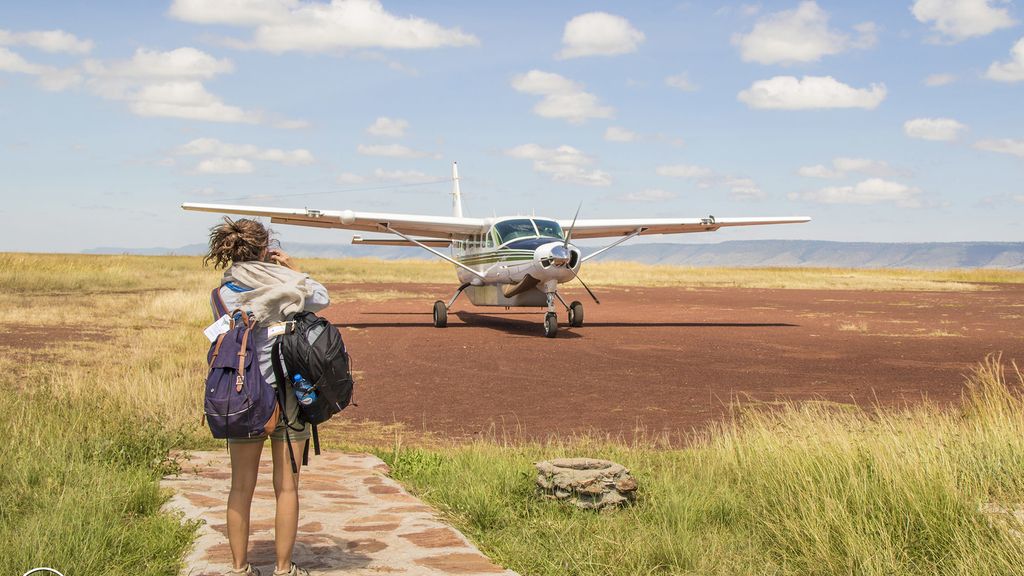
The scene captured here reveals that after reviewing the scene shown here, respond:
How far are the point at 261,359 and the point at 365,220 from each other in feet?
64.6

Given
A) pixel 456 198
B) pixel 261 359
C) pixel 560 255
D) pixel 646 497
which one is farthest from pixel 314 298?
pixel 456 198

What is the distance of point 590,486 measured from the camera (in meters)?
6.08

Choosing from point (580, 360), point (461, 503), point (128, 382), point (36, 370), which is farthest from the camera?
point (580, 360)

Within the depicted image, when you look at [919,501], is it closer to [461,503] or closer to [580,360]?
[461,503]

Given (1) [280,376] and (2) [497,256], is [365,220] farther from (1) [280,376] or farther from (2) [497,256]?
(1) [280,376]

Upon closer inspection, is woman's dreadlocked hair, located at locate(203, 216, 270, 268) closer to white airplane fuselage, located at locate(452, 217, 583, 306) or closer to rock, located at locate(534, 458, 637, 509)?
rock, located at locate(534, 458, 637, 509)

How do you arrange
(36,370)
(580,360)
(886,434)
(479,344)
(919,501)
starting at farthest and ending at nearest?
(479,344) < (580,360) < (36,370) < (886,434) < (919,501)

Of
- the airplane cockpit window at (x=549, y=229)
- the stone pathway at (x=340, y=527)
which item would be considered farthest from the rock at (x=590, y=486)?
the airplane cockpit window at (x=549, y=229)

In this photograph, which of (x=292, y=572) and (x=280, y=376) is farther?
(x=292, y=572)

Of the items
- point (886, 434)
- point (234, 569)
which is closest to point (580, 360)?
point (886, 434)

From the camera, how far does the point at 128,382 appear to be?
1012cm

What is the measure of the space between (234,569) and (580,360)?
1224 centimetres

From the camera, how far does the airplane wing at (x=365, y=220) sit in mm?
22312

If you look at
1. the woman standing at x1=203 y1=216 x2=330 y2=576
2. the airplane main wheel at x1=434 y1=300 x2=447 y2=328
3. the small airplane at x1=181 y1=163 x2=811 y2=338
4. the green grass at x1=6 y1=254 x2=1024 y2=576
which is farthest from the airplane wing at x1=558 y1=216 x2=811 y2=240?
the woman standing at x1=203 y1=216 x2=330 y2=576
